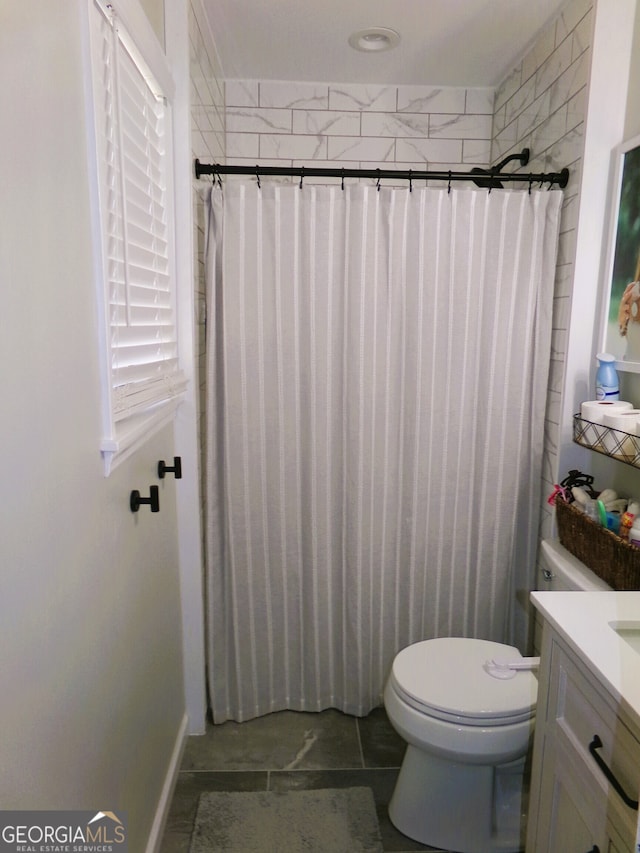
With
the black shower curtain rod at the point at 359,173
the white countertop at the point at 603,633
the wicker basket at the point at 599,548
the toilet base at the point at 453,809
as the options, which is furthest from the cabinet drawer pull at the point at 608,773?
the black shower curtain rod at the point at 359,173

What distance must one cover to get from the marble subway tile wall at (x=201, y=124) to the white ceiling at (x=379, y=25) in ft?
0.24

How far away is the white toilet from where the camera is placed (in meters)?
1.52

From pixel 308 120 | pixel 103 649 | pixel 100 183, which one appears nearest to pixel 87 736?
pixel 103 649

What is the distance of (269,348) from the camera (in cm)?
198

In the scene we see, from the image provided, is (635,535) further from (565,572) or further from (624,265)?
(624,265)

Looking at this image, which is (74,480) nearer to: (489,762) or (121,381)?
(121,381)

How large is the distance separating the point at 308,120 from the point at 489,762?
2.39 m

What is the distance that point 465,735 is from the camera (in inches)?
59.5

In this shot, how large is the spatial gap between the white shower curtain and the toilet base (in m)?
0.51

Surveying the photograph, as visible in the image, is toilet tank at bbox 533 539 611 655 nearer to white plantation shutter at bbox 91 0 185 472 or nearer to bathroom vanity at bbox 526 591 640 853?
bathroom vanity at bbox 526 591 640 853

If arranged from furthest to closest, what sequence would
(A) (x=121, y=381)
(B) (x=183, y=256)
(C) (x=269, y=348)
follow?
(C) (x=269, y=348) < (B) (x=183, y=256) < (A) (x=121, y=381)

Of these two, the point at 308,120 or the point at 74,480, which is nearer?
the point at 74,480

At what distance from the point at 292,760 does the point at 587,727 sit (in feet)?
4.08

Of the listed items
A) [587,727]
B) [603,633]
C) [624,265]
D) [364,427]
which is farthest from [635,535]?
[364,427]
